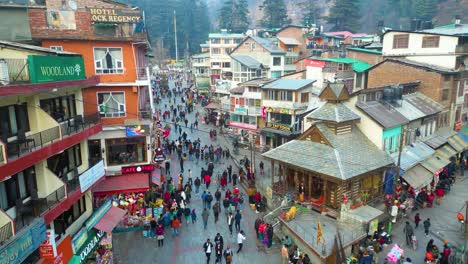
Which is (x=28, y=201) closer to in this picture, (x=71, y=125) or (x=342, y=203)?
(x=71, y=125)

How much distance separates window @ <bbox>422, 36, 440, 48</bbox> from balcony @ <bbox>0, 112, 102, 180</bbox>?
113 ft

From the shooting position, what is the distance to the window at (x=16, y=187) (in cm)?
1344

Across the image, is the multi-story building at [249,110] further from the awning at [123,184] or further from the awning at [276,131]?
the awning at [123,184]

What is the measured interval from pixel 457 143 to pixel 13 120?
122 feet

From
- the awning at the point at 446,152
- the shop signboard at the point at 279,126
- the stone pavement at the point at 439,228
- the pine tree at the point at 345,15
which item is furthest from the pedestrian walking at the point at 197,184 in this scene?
the pine tree at the point at 345,15

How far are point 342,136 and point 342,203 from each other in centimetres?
494

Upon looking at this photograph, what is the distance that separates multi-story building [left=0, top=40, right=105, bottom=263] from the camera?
12547 millimetres

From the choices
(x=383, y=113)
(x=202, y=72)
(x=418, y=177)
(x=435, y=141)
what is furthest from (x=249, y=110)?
(x=202, y=72)

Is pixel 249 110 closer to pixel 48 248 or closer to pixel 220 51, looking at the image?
pixel 220 51

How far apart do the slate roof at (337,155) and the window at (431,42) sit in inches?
680

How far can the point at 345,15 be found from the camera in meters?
91.3

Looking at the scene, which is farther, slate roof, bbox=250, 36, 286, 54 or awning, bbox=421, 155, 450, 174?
slate roof, bbox=250, 36, 286, 54

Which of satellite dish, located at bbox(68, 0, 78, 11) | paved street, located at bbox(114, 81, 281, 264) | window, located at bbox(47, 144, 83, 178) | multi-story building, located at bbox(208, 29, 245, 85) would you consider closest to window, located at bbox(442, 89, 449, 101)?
paved street, located at bbox(114, 81, 281, 264)

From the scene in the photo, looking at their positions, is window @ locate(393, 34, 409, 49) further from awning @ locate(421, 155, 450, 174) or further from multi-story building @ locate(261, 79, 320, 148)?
awning @ locate(421, 155, 450, 174)
